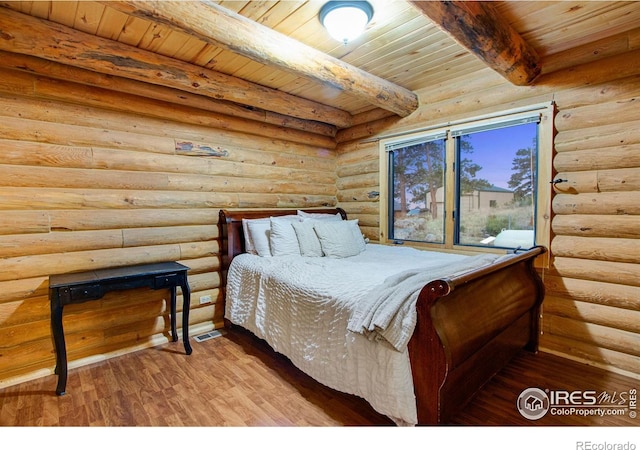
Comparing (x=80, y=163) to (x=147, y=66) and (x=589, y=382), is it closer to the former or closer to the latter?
(x=147, y=66)

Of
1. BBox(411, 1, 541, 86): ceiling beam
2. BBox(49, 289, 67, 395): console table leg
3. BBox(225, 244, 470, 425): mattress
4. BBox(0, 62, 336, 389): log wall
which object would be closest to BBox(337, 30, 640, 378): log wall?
BBox(411, 1, 541, 86): ceiling beam

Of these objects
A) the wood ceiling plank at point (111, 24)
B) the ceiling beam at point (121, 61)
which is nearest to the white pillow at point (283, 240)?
the ceiling beam at point (121, 61)

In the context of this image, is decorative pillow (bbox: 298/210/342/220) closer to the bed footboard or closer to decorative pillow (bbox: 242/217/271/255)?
decorative pillow (bbox: 242/217/271/255)

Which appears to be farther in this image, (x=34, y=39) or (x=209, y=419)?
(x=34, y=39)

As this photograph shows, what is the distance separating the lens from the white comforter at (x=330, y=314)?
5.78 ft

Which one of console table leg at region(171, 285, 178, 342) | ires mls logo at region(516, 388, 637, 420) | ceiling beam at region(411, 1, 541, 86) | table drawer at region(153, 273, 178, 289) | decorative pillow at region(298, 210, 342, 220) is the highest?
ceiling beam at region(411, 1, 541, 86)

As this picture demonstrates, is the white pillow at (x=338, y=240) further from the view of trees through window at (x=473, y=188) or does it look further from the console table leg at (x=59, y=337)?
the console table leg at (x=59, y=337)

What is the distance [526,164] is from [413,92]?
1.39 metres

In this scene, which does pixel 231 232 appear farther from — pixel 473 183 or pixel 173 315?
pixel 473 183

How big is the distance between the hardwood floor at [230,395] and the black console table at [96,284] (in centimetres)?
20

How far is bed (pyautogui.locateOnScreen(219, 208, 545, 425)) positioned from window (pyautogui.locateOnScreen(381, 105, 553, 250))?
16.9 inches

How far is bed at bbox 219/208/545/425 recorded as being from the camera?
1.66m

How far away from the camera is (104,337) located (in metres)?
2.78

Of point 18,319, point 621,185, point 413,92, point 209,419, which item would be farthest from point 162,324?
point 621,185
